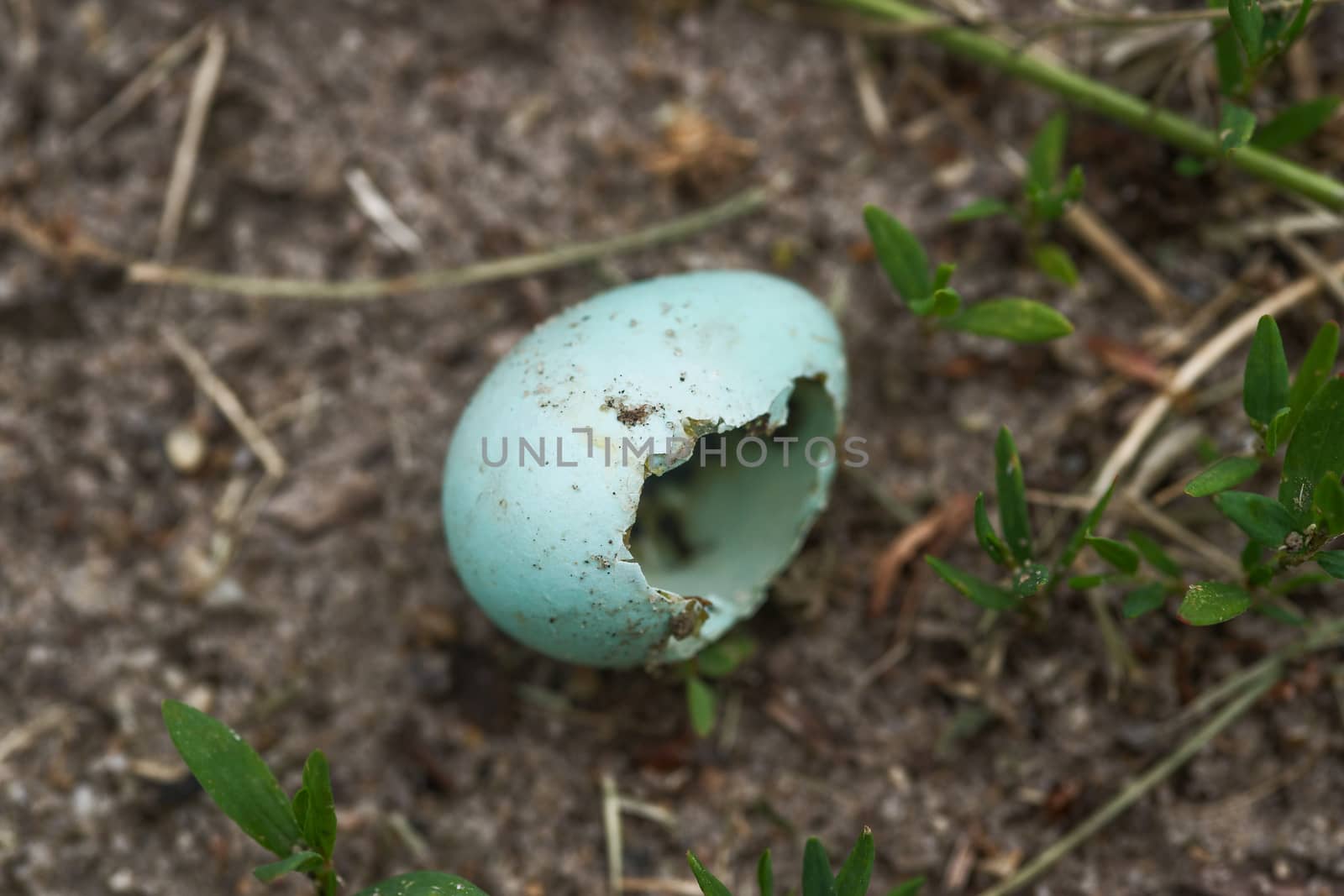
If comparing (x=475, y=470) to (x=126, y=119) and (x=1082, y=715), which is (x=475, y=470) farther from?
(x=126, y=119)

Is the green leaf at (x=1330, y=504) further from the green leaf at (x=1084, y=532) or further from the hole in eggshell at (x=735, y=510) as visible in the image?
the hole in eggshell at (x=735, y=510)

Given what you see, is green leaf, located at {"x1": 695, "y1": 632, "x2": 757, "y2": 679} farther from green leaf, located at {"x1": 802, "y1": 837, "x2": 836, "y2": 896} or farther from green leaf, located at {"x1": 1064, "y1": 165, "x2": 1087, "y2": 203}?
green leaf, located at {"x1": 1064, "y1": 165, "x2": 1087, "y2": 203}

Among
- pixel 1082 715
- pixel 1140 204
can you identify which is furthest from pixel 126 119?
pixel 1082 715

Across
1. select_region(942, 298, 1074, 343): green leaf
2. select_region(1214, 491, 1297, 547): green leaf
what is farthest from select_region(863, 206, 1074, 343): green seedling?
select_region(1214, 491, 1297, 547): green leaf

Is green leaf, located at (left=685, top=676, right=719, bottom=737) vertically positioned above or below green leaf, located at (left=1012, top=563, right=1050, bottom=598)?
below

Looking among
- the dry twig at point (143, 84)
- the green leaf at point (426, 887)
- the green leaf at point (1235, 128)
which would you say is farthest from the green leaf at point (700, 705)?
the dry twig at point (143, 84)

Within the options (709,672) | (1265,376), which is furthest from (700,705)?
(1265,376)

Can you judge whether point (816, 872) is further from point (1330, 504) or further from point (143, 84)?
point (143, 84)
